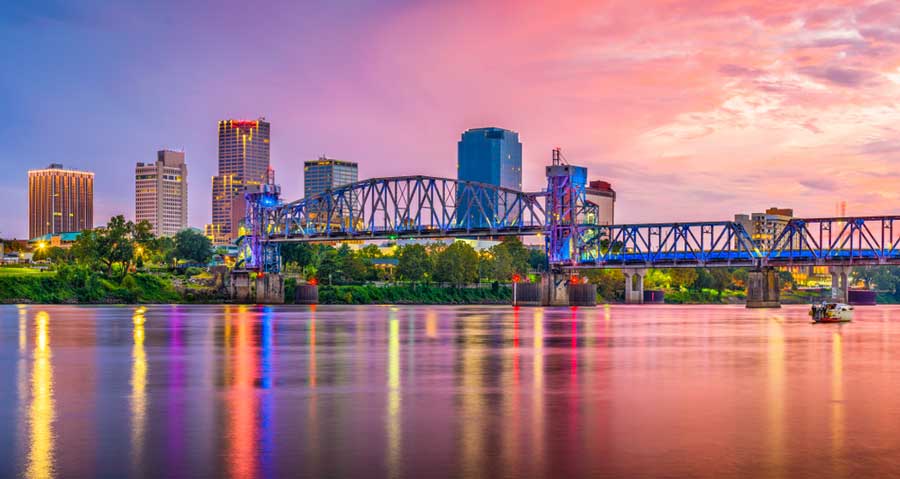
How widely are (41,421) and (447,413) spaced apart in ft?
32.5

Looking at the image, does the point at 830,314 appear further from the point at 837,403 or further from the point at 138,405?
the point at 138,405

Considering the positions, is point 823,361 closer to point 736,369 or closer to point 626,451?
point 736,369

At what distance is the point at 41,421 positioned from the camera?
23781 millimetres

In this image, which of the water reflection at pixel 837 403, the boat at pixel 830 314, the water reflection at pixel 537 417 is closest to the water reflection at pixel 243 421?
the water reflection at pixel 537 417

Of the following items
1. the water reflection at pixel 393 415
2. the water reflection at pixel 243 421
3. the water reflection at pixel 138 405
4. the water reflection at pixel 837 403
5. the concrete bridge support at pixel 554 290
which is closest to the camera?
the water reflection at pixel 243 421

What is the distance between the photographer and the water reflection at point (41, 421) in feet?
59.5

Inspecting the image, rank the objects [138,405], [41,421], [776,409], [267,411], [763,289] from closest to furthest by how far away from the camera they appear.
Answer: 1. [41,421]
2. [267,411]
3. [776,409]
4. [138,405]
5. [763,289]

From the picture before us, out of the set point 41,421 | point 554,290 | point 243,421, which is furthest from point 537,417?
point 554,290

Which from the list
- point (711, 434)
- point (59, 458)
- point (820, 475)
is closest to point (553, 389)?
point (711, 434)

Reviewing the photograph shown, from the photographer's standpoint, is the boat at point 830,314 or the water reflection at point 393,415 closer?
the water reflection at point 393,415

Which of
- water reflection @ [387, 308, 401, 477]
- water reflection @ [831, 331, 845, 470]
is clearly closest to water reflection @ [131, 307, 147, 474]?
water reflection @ [387, 308, 401, 477]

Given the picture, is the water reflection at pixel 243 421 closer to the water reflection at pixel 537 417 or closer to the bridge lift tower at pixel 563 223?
the water reflection at pixel 537 417

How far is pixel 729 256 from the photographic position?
196 meters

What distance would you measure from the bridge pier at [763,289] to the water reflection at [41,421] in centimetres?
15270
